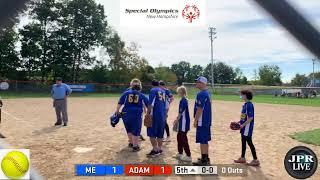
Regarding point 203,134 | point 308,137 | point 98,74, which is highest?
point 98,74

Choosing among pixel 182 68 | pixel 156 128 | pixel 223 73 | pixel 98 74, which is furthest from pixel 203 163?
pixel 182 68

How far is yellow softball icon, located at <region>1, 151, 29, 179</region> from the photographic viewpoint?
7.49 feet

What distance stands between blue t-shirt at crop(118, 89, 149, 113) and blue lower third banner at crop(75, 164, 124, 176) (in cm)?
158

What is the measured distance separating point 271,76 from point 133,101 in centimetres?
5681

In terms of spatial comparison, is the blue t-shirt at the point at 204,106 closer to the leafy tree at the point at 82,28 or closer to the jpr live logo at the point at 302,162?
the jpr live logo at the point at 302,162

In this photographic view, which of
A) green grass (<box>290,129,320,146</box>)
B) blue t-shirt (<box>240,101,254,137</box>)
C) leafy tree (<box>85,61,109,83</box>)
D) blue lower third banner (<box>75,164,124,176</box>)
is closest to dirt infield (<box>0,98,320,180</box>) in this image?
blue lower third banner (<box>75,164,124,176</box>)

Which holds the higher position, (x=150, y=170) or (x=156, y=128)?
(x=156, y=128)

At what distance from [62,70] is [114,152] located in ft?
121

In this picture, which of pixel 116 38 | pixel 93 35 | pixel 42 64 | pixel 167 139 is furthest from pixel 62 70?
pixel 167 139

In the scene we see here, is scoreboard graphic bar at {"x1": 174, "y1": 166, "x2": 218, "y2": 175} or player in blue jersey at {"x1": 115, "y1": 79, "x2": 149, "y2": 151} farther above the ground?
player in blue jersey at {"x1": 115, "y1": 79, "x2": 149, "y2": 151}

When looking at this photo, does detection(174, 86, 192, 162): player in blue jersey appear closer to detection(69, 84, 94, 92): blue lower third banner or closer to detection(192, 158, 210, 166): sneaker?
detection(192, 158, 210, 166): sneaker

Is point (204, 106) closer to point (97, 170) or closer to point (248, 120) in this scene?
point (248, 120)

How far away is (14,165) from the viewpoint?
2318 mm

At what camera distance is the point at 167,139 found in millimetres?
9250
